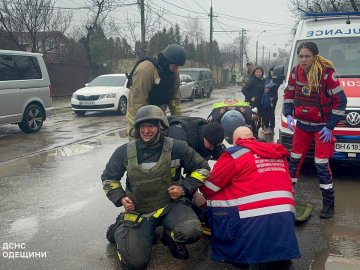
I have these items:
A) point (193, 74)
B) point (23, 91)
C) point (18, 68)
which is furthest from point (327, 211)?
point (193, 74)

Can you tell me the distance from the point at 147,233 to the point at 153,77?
192 cm

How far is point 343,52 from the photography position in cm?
665

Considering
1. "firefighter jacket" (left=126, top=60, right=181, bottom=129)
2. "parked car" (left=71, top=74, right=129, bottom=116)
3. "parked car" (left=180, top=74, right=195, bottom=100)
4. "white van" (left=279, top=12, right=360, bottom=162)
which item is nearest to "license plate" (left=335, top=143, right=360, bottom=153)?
"white van" (left=279, top=12, right=360, bottom=162)

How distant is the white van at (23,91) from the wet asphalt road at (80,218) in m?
2.09

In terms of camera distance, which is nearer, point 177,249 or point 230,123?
point 177,249

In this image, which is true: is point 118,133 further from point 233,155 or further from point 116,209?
point 233,155

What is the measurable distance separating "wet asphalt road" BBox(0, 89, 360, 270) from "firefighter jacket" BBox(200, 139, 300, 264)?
45 cm

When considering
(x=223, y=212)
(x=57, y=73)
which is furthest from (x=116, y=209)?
(x=57, y=73)

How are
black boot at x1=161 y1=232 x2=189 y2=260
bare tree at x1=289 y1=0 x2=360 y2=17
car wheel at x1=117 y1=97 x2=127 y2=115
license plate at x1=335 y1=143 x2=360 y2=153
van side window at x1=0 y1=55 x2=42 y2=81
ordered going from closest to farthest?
black boot at x1=161 y1=232 x2=189 y2=260 < license plate at x1=335 y1=143 x2=360 y2=153 < van side window at x1=0 y1=55 x2=42 y2=81 < car wheel at x1=117 y1=97 x2=127 y2=115 < bare tree at x1=289 y1=0 x2=360 y2=17

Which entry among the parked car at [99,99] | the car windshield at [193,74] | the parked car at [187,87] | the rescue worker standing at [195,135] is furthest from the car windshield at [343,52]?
the car windshield at [193,74]

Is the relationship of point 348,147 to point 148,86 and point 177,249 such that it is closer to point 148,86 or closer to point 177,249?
point 148,86

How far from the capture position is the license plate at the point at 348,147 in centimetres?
553

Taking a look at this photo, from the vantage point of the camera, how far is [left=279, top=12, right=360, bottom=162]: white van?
5.56 metres

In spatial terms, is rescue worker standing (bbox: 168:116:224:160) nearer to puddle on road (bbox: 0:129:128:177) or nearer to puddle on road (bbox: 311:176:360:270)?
puddle on road (bbox: 311:176:360:270)
